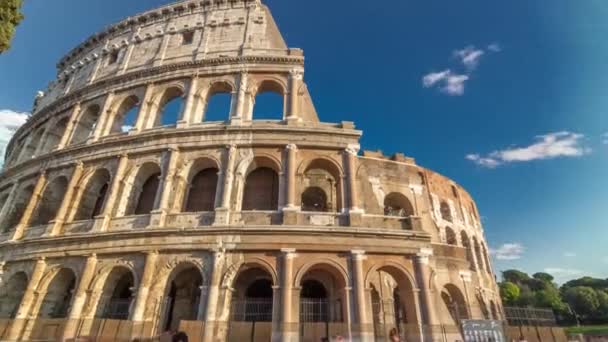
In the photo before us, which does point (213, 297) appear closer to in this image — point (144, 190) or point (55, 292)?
point (144, 190)

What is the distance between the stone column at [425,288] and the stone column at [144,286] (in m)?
9.39

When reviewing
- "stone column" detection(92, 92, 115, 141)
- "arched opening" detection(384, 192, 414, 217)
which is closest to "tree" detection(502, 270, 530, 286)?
"arched opening" detection(384, 192, 414, 217)

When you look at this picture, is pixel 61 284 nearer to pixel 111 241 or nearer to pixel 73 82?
pixel 111 241

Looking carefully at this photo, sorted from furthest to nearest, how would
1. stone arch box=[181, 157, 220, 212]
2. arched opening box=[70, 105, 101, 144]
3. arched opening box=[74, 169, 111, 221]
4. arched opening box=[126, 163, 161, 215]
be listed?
arched opening box=[70, 105, 101, 144], arched opening box=[74, 169, 111, 221], arched opening box=[126, 163, 161, 215], stone arch box=[181, 157, 220, 212]

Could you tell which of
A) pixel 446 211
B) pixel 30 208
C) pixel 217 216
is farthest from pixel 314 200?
pixel 30 208

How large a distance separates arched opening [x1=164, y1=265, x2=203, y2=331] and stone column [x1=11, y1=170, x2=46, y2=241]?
7.86 metres

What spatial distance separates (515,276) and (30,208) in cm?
7562

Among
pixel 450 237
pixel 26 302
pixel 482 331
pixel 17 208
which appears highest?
pixel 17 208

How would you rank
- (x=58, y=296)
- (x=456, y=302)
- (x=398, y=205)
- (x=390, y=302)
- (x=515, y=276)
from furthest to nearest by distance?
1. (x=515, y=276)
2. (x=398, y=205)
3. (x=456, y=302)
4. (x=390, y=302)
5. (x=58, y=296)

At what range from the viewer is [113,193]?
12898mm

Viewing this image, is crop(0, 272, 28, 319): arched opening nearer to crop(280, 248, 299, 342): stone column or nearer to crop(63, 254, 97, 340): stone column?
crop(63, 254, 97, 340): stone column

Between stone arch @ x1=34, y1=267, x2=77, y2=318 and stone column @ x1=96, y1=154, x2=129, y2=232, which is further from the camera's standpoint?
stone column @ x1=96, y1=154, x2=129, y2=232

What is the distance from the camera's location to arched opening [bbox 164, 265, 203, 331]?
11672 millimetres

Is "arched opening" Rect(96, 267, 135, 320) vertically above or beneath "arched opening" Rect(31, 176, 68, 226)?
beneath
